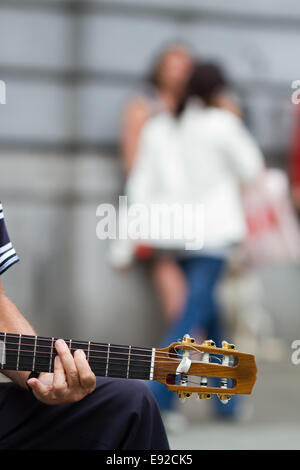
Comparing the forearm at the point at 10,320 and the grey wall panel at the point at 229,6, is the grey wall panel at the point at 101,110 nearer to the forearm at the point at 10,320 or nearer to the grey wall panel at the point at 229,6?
the grey wall panel at the point at 229,6

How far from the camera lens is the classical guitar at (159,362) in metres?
2.46

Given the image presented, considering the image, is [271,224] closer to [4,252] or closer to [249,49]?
[249,49]

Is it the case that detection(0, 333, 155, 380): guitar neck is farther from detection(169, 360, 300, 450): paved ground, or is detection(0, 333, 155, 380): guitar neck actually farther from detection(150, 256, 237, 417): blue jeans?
detection(150, 256, 237, 417): blue jeans

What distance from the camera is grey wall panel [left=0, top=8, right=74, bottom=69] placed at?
6363 millimetres

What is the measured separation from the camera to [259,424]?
5062 millimetres

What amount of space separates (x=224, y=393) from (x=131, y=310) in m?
4.00

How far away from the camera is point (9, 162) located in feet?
20.8

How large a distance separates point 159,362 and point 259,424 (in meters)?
2.70

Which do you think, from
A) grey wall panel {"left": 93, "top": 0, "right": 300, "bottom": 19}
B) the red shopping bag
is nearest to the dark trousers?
the red shopping bag

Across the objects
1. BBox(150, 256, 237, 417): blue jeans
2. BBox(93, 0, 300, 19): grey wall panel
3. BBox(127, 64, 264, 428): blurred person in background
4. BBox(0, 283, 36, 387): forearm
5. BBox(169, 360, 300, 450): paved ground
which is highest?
BBox(93, 0, 300, 19): grey wall panel

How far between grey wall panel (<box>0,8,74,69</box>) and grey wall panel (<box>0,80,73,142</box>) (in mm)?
153

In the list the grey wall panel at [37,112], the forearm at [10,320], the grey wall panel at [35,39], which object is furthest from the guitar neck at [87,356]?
the grey wall panel at [35,39]

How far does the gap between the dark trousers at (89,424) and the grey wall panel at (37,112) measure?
13.7ft

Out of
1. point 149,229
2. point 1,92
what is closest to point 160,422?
point 149,229
